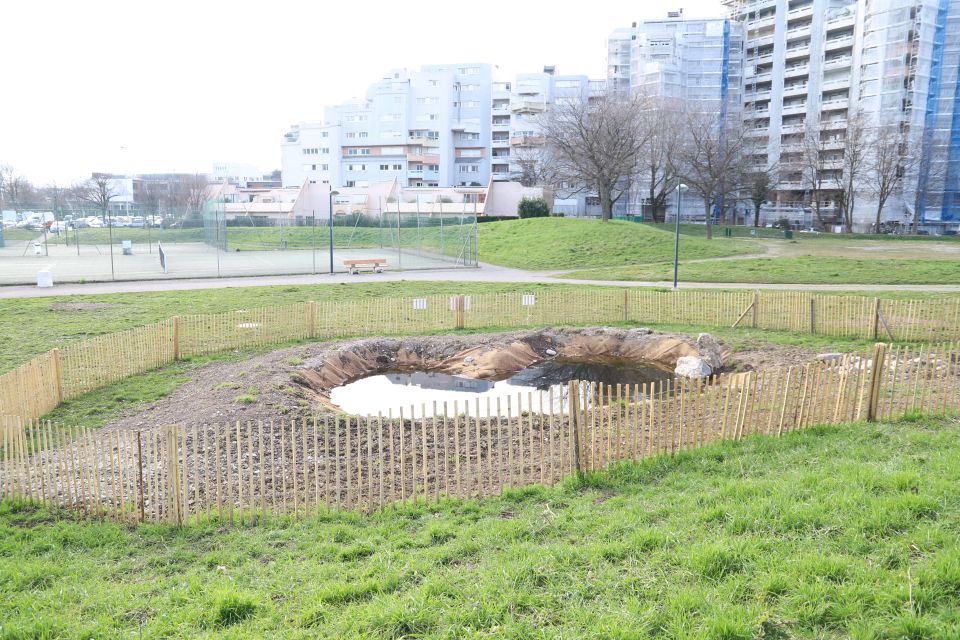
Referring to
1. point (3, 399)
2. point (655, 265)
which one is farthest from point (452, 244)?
point (3, 399)

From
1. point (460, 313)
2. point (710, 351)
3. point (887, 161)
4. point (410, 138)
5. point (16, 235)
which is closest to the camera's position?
point (710, 351)

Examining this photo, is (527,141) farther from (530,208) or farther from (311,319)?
(311,319)

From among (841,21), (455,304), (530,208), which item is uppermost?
(841,21)

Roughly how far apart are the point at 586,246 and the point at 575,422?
→ 110ft

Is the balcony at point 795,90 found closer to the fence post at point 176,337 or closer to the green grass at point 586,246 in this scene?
the green grass at point 586,246

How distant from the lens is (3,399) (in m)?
10.7

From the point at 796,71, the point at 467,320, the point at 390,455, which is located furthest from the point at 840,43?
the point at 390,455

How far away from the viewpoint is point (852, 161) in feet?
204

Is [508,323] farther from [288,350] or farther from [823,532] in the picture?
[823,532]

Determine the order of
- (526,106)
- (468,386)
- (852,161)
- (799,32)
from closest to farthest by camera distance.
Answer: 1. (468,386)
2. (852,161)
3. (799,32)
4. (526,106)

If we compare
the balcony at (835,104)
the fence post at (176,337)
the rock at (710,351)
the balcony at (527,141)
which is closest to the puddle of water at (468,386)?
the rock at (710,351)

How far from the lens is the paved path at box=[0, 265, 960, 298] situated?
2697 centimetres

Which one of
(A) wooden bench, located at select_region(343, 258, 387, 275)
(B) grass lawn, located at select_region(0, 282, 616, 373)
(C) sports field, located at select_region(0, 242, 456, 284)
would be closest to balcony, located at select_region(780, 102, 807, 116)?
(C) sports field, located at select_region(0, 242, 456, 284)

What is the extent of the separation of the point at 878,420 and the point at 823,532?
4.33 metres
